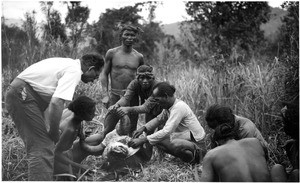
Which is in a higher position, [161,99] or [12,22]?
[12,22]

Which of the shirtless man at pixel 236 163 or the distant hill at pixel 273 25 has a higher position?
the distant hill at pixel 273 25

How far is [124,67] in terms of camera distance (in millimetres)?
5363

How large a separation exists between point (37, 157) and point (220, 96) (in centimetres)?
275

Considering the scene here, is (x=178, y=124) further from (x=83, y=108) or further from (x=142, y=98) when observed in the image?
(x=83, y=108)

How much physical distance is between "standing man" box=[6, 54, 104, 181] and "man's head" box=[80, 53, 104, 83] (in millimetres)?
115

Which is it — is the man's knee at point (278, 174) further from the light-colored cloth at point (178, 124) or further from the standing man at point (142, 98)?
the standing man at point (142, 98)

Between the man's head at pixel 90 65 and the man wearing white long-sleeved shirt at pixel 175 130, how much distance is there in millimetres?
710

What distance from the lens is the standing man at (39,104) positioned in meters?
3.57

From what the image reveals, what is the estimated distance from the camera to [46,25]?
243 inches

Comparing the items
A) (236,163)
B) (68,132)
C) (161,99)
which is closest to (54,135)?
(68,132)

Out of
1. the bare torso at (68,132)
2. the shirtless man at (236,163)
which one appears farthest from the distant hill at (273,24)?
the bare torso at (68,132)

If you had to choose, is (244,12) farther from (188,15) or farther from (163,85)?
(163,85)

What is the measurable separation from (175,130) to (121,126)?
2.29 feet

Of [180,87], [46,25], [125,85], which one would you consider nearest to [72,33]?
[46,25]
